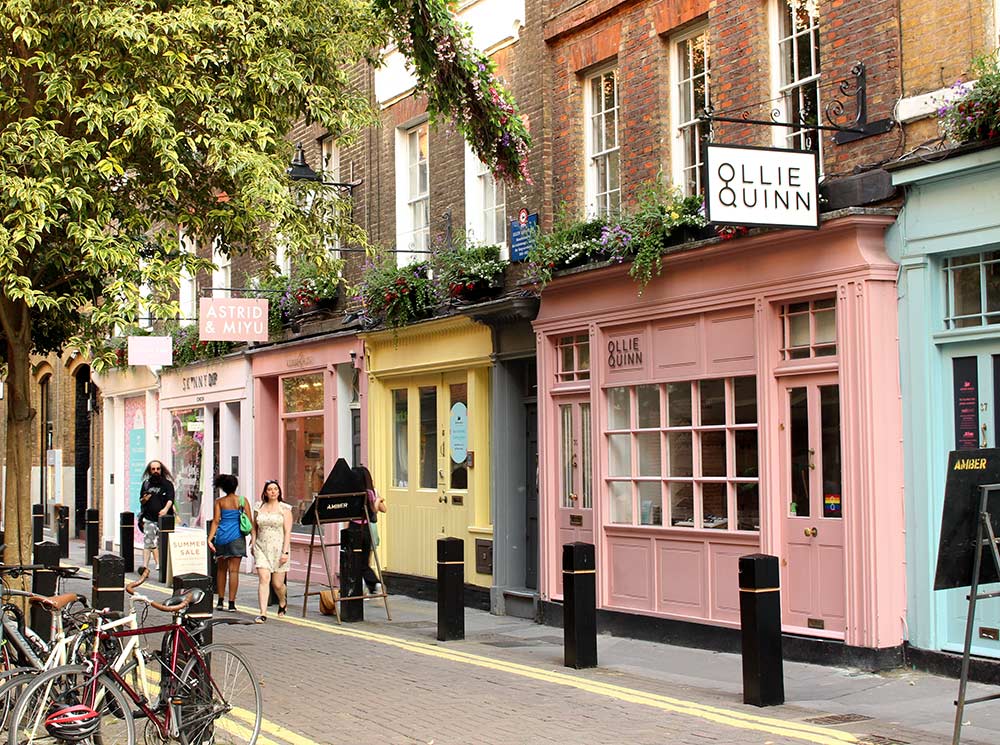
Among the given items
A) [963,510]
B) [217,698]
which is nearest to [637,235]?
[963,510]

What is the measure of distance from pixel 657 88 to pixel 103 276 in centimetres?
596

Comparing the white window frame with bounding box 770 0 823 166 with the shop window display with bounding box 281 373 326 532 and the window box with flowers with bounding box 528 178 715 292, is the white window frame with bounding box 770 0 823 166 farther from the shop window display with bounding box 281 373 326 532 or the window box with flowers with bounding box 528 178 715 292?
the shop window display with bounding box 281 373 326 532

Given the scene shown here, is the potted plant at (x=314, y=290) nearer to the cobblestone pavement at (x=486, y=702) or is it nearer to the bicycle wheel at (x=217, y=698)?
the cobblestone pavement at (x=486, y=702)

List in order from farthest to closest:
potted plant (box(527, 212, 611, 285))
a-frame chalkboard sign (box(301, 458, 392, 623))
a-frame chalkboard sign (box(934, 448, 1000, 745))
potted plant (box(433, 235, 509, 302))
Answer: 1. potted plant (box(433, 235, 509, 302))
2. a-frame chalkboard sign (box(301, 458, 392, 623))
3. potted plant (box(527, 212, 611, 285))
4. a-frame chalkboard sign (box(934, 448, 1000, 745))

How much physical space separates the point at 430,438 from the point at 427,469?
464mm

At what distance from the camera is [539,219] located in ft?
51.9

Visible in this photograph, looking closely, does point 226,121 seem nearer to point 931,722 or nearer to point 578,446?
point 578,446

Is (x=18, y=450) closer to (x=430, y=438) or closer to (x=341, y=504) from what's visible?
(x=341, y=504)

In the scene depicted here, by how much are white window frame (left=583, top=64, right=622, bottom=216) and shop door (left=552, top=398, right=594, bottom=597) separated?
2.21m

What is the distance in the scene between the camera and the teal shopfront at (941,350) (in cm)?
1036

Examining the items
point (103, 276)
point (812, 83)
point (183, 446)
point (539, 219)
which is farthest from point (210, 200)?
point (183, 446)

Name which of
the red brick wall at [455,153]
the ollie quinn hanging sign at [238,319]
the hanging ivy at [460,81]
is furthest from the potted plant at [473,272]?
the ollie quinn hanging sign at [238,319]

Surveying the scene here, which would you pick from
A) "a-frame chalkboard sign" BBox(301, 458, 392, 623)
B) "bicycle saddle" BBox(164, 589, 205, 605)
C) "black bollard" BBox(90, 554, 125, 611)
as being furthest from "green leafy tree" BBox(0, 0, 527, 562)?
"bicycle saddle" BBox(164, 589, 205, 605)

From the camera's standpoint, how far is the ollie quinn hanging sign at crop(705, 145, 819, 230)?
1084cm
